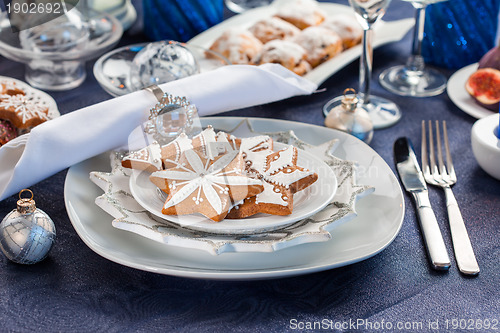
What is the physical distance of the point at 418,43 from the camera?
1.07 meters

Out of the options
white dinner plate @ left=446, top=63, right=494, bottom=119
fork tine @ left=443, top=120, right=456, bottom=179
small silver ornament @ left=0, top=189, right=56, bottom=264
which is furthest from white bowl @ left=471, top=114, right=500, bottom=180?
small silver ornament @ left=0, top=189, right=56, bottom=264

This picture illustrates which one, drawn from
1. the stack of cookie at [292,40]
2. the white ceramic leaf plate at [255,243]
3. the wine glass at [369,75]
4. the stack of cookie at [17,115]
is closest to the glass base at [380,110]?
the wine glass at [369,75]

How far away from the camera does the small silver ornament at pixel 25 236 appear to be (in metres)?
0.61

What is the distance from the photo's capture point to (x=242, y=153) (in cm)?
69

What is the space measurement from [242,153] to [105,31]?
1.79 feet

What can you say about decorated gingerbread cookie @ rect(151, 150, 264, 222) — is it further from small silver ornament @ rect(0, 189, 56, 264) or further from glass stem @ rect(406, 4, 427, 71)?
glass stem @ rect(406, 4, 427, 71)

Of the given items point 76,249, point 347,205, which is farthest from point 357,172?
point 76,249

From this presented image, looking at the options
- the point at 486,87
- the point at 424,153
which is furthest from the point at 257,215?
the point at 486,87

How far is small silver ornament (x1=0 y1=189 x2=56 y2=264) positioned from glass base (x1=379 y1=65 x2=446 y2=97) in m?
0.69

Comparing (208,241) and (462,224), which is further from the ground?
(208,241)

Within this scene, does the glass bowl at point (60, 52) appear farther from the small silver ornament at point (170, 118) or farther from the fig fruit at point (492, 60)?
the fig fruit at point (492, 60)

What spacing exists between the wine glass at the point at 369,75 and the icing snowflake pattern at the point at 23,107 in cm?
46

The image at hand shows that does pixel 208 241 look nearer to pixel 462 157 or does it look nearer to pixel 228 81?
pixel 228 81

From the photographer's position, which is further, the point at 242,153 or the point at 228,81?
the point at 228,81
